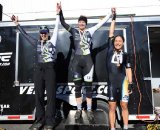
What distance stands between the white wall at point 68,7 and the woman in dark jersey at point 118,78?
194 cm

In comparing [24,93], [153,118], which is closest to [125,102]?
[153,118]

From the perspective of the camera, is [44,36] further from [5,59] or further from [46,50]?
[5,59]

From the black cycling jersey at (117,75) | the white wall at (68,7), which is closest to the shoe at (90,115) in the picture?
the black cycling jersey at (117,75)

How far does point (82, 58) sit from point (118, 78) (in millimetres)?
857

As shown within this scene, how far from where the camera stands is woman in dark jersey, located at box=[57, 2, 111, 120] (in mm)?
6223

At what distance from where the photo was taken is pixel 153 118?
6.59 m

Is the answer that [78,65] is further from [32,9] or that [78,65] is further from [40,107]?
[32,9]

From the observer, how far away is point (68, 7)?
7984 mm

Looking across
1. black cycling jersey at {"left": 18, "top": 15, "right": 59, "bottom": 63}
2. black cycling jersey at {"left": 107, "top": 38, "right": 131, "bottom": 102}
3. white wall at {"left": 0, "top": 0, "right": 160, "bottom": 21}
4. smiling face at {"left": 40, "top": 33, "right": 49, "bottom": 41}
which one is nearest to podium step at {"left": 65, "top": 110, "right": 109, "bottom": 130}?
black cycling jersey at {"left": 107, "top": 38, "right": 131, "bottom": 102}

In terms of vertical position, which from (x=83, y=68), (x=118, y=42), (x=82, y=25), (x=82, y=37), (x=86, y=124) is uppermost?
(x=82, y=25)

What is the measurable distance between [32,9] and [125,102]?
12.1ft

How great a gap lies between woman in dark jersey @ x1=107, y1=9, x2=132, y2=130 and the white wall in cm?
194

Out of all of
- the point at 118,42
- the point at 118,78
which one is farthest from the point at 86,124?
the point at 118,42

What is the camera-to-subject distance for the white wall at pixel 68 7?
25.7 feet
